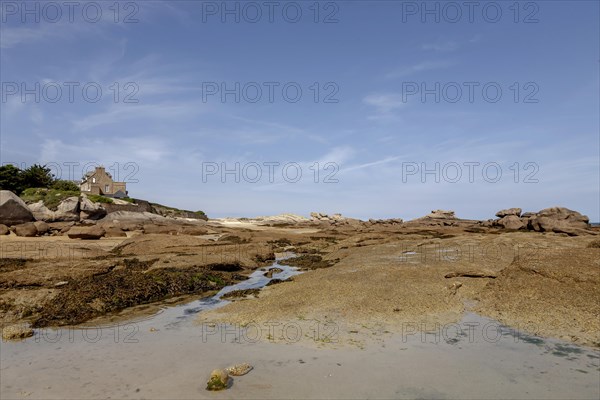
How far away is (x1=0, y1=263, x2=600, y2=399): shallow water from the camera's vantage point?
15.5ft

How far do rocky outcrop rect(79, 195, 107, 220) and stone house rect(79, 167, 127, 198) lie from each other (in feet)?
95.4

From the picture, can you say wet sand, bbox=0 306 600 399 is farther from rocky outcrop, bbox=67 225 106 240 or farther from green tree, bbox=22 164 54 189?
green tree, bbox=22 164 54 189

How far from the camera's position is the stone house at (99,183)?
7170cm

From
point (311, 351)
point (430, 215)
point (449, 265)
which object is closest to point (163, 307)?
point (311, 351)

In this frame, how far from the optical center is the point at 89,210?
42188mm

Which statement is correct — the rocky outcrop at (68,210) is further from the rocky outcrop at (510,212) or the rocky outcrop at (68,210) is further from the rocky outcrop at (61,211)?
the rocky outcrop at (510,212)

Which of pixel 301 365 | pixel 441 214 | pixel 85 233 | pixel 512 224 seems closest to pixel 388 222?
pixel 441 214

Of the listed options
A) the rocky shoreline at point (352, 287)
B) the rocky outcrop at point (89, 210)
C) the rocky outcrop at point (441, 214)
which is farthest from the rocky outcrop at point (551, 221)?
the rocky outcrop at point (89, 210)

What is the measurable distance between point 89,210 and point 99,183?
114ft

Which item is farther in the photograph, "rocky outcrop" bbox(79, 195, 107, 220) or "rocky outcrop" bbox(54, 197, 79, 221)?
"rocky outcrop" bbox(79, 195, 107, 220)

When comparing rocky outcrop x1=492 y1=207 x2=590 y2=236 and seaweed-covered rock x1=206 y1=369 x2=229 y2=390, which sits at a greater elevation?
rocky outcrop x1=492 y1=207 x2=590 y2=236

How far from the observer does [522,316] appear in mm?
7785

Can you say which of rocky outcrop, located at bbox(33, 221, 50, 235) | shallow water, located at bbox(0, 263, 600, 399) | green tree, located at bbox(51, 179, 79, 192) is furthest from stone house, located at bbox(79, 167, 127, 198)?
shallow water, located at bbox(0, 263, 600, 399)

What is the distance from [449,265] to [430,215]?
234ft
